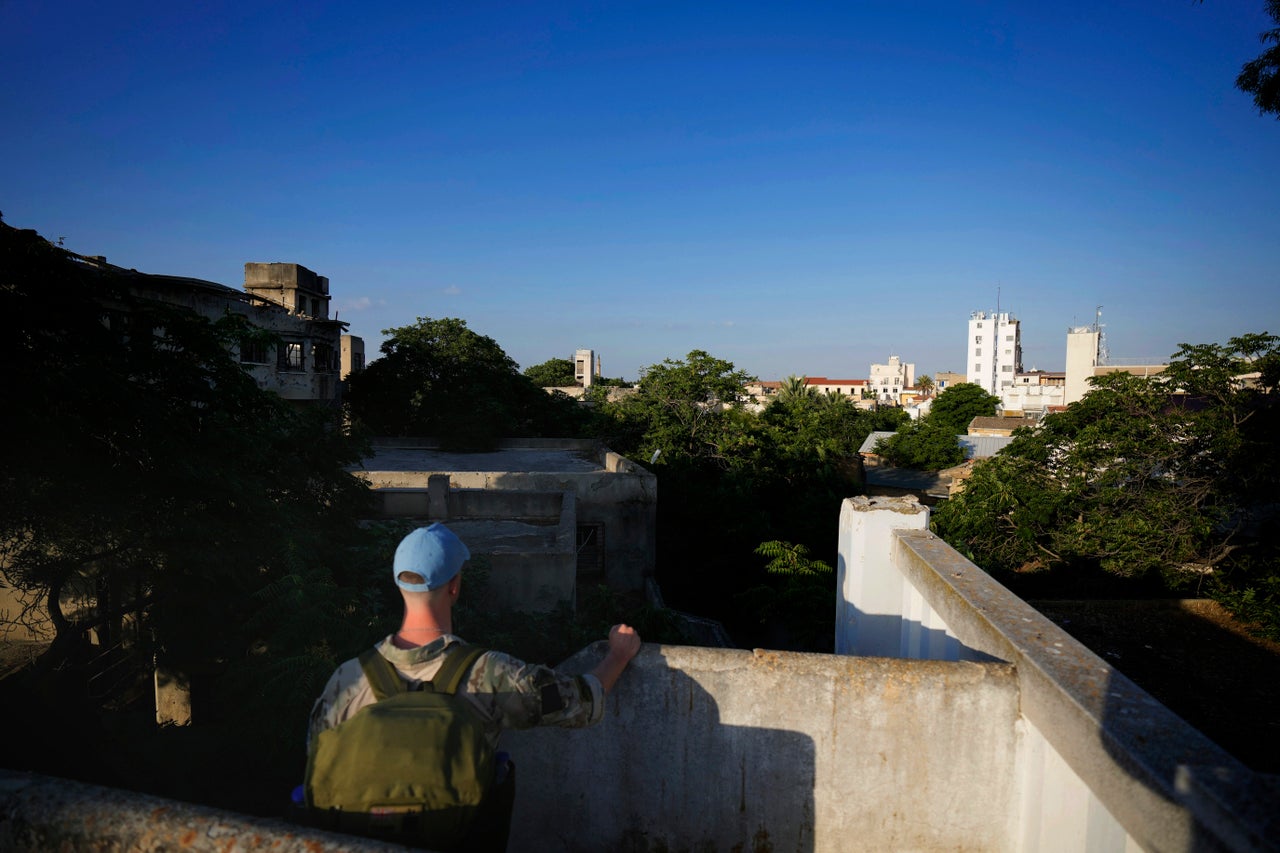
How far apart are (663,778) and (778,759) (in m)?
0.49

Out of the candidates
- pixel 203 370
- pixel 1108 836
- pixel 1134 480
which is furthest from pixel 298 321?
pixel 1108 836

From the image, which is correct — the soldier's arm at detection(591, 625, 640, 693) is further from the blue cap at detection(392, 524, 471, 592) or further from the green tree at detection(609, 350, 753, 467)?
the green tree at detection(609, 350, 753, 467)

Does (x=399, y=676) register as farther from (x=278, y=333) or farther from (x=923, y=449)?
(x=923, y=449)

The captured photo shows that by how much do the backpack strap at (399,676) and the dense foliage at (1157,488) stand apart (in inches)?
512

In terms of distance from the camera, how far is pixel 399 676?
2.15 meters

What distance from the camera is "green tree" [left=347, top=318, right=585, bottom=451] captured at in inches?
1014

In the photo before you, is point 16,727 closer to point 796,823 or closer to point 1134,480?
point 796,823

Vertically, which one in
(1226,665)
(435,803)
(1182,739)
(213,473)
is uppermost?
(213,473)

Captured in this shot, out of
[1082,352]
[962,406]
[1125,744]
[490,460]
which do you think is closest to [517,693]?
[1125,744]

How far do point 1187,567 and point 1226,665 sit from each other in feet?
13.2

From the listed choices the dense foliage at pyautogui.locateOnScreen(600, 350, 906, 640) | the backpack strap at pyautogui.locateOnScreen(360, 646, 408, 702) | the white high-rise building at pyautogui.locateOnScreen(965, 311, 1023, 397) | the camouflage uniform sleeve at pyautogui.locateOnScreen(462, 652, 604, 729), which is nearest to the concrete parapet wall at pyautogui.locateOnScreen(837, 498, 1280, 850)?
the camouflage uniform sleeve at pyautogui.locateOnScreen(462, 652, 604, 729)

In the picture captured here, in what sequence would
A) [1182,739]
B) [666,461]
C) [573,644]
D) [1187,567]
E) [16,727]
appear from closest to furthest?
[1182,739], [16,727], [573,644], [1187,567], [666,461]

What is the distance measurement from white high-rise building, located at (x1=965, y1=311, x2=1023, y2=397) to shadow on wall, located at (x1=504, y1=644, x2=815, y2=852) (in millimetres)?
101748

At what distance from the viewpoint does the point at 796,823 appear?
2953 mm
